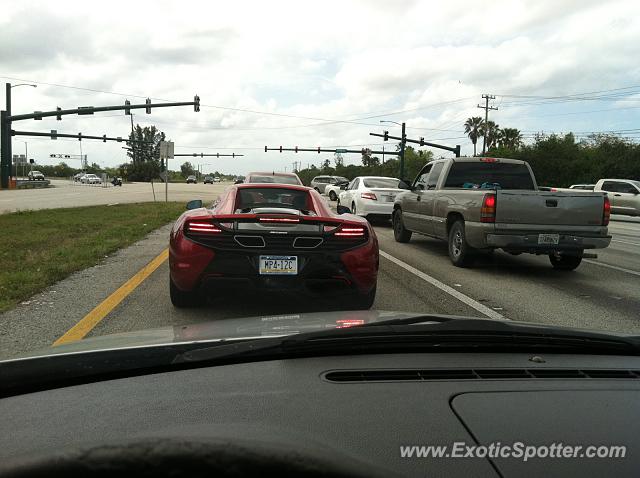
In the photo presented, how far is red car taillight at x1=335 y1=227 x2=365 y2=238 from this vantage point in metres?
5.45

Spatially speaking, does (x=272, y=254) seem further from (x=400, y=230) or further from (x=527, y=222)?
(x=400, y=230)

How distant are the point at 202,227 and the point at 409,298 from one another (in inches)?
107

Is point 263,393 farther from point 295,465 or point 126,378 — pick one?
point 295,465

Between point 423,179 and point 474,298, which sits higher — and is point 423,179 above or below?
above

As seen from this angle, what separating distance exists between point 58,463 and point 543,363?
1969 millimetres

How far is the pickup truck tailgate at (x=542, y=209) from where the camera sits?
8359 mm

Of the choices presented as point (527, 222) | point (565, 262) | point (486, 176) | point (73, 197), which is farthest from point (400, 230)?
point (73, 197)

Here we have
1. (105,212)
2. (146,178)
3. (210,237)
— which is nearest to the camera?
(210,237)

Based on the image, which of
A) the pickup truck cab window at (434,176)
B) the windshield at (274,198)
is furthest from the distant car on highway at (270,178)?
the windshield at (274,198)

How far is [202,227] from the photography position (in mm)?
5348

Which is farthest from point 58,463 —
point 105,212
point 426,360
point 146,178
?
point 146,178

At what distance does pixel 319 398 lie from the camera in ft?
6.18

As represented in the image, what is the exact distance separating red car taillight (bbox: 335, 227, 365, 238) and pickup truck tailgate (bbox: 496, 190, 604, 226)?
→ 364 centimetres

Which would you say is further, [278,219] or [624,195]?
[624,195]
